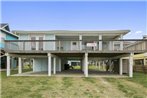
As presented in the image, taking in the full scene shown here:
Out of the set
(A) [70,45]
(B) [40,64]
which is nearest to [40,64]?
(B) [40,64]

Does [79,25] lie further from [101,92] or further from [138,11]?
[101,92]

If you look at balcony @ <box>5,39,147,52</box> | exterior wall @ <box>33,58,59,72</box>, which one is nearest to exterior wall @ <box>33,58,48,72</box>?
exterior wall @ <box>33,58,59,72</box>

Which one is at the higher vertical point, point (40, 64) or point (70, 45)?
point (70, 45)

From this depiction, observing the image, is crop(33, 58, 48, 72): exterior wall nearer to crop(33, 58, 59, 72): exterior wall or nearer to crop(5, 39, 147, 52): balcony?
crop(33, 58, 59, 72): exterior wall

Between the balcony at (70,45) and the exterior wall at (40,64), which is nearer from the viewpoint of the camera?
the balcony at (70,45)

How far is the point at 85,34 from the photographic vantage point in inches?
889

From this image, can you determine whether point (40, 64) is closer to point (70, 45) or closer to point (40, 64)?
point (40, 64)

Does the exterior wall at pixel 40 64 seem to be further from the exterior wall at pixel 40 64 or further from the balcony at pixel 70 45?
the balcony at pixel 70 45

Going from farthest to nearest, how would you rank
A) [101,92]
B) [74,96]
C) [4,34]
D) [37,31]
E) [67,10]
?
[4,34]
[37,31]
[67,10]
[101,92]
[74,96]

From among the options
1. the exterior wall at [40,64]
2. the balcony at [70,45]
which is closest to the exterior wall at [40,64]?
the exterior wall at [40,64]

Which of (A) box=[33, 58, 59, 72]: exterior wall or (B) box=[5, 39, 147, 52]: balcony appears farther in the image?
(A) box=[33, 58, 59, 72]: exterior wall

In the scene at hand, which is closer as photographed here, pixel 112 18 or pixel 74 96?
pixel 74 96

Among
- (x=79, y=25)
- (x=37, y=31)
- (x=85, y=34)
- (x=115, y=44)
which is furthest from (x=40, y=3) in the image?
(x=79, y=25)

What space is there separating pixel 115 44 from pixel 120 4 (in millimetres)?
5178
